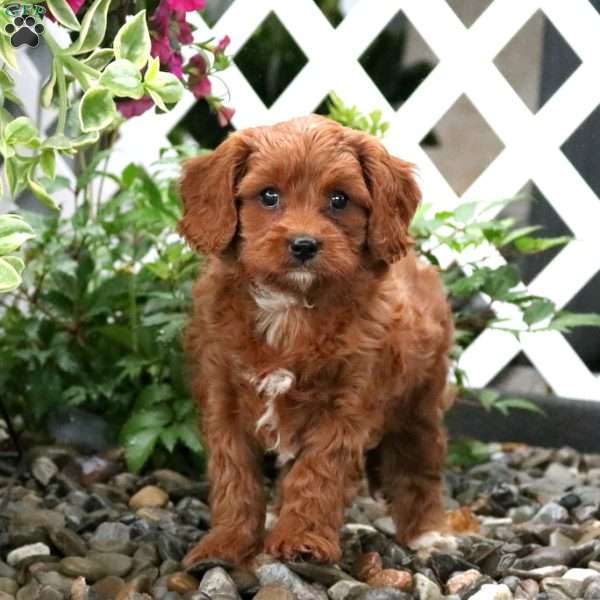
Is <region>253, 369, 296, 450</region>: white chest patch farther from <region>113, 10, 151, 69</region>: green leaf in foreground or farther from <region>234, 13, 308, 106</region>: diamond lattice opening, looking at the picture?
<region>234, 13, 308, 106</region>: diamond lattice opening

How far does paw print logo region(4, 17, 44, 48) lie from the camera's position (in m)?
2.65

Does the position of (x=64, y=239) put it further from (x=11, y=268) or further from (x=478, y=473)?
(x=11, y=268)

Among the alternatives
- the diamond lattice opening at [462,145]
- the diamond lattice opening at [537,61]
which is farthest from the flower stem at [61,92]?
the diamond lattice opening at [462,145]

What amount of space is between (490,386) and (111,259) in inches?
65.0

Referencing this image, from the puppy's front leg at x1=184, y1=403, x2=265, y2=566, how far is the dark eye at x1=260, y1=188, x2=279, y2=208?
0.50 m

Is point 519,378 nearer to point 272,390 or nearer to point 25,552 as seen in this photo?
point 272,390

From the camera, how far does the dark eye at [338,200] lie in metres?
3.06

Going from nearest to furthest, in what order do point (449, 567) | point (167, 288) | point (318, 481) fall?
point (318, 481) < point (449, 567) < point (167, 288)

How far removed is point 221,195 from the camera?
3.10 m

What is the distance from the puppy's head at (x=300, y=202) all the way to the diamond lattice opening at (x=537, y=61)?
1697mm

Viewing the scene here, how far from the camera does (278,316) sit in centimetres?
307

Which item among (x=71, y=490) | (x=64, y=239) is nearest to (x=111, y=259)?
(x=64, y=239)

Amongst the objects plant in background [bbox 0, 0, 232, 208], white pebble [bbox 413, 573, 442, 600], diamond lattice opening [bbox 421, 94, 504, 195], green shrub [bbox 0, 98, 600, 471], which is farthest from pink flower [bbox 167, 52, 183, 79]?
diamond lattice opening [bbox 421, 94, 504, 195]

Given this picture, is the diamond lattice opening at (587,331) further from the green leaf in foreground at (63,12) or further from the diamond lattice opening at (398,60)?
the green leaf in foreground at (63,12)
